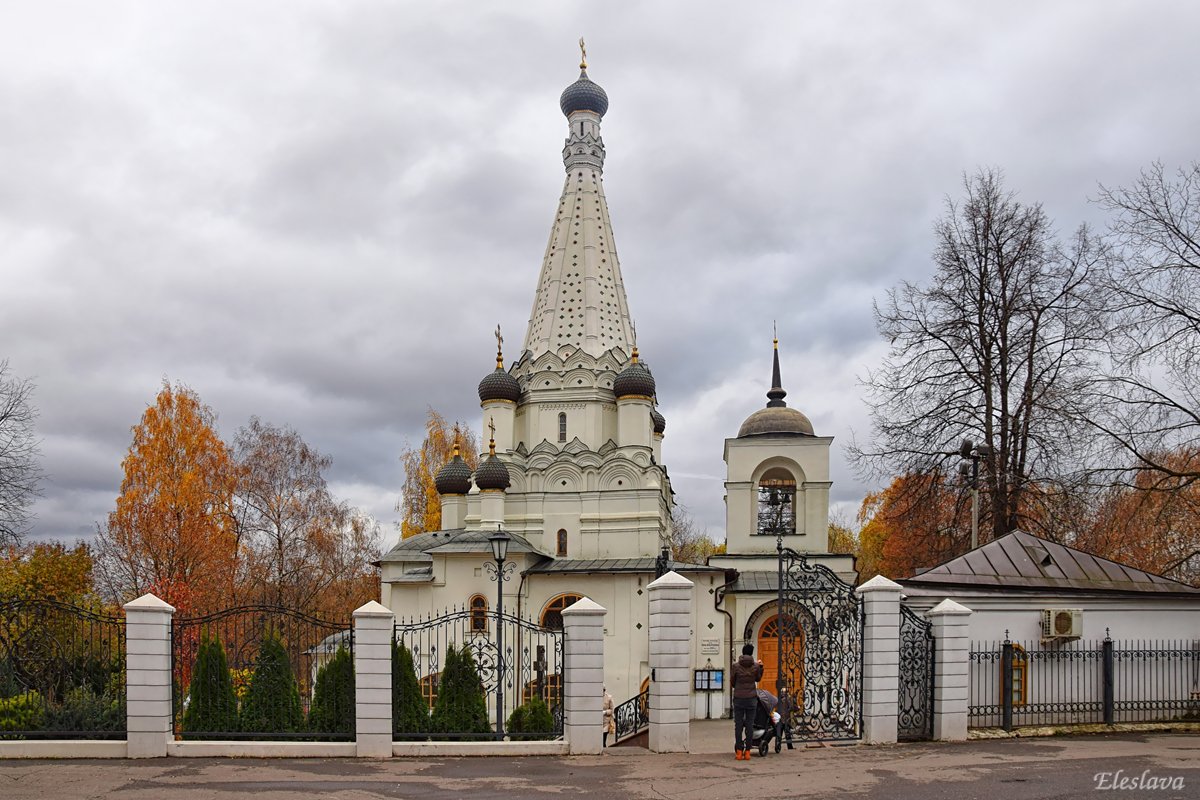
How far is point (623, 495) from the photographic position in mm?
29641

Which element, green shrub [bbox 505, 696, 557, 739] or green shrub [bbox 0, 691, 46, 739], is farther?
green shrub [bbox 505, 696, 557, 739]

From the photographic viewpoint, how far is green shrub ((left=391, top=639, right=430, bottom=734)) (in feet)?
42.2

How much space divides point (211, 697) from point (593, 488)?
1792 cm

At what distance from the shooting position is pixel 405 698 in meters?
13.2

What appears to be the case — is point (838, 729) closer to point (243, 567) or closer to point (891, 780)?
point (891, 780)

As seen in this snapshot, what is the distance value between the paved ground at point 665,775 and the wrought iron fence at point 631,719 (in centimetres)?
286

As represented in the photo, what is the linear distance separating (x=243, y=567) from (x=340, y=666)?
23.9m

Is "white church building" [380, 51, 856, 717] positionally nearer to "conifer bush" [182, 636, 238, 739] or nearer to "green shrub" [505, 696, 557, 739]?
"green shrub" [505, 696, 557, 739]

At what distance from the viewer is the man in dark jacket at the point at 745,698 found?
11.9m

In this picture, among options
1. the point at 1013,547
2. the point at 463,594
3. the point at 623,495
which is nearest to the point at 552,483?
the point at 623,495

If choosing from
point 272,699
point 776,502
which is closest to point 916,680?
point 272,699

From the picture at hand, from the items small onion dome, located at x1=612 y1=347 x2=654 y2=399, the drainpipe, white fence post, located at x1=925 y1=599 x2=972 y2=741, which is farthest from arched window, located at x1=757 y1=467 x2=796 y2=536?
white fence post, located at x1=925 y1=599 x2=972 y2=741

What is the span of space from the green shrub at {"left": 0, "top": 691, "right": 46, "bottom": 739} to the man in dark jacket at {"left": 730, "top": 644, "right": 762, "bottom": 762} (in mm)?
9055

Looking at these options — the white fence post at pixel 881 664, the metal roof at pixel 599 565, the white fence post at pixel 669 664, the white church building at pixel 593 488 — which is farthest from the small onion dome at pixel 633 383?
the white fence post at pixel 669 664
